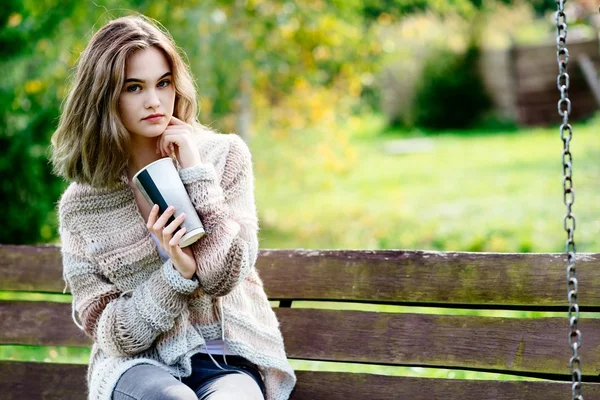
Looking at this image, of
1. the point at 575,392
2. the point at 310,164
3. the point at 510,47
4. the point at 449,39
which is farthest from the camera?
the point at 449,39

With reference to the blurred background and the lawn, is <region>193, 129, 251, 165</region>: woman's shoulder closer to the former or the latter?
the blurred background

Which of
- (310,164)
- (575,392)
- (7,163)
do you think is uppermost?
(310,164)

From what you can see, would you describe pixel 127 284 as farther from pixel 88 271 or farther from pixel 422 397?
pixel 422 397

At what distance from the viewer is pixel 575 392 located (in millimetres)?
2111

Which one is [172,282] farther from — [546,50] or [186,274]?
[546,50]

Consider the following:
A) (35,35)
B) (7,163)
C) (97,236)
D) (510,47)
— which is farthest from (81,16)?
(510,47)

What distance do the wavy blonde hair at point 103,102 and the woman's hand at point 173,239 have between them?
34cm

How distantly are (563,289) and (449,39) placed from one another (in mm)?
15323

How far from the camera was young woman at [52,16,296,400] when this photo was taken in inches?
98.0

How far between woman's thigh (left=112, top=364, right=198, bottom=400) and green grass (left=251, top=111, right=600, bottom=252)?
4.63m

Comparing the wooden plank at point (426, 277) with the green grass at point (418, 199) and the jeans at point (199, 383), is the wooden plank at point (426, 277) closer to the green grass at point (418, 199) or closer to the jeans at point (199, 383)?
the jeans at point (199, 383)

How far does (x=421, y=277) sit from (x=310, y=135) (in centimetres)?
540

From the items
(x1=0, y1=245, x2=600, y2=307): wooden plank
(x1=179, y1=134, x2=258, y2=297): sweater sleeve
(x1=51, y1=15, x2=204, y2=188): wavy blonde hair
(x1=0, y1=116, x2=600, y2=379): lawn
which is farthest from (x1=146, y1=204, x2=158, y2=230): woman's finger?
(x1=0, y1=116, x2=600, y2=379): lawn

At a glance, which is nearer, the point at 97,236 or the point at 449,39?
the point at 97,236
